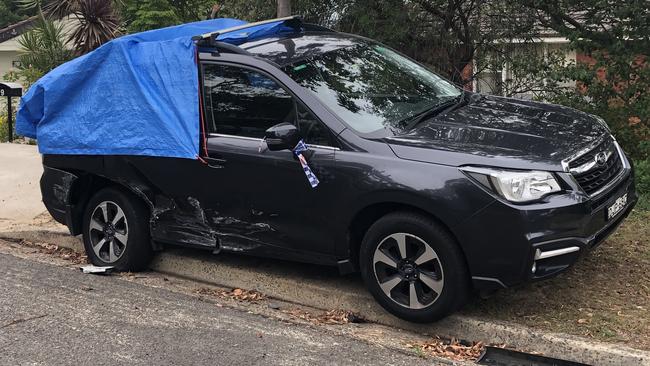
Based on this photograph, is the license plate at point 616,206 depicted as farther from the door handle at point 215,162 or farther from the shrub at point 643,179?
the door handle at point 215,162

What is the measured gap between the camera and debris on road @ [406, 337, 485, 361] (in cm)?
412

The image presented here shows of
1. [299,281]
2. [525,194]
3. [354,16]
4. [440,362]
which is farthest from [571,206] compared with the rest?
[354,16]

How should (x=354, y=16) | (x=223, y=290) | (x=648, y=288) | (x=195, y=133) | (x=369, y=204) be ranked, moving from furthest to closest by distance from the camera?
(x=354, y=16)
(x=223, y=290)
(x=195, y=133)
(x=648, y=288)
(x=369, y=204)

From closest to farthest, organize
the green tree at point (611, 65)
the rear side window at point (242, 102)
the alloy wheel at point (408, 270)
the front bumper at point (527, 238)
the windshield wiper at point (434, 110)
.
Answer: the front bumper at point (527, 238), the alloy wheel at point (408, 270), the windshield wiper at point (434, 110), the rear side window at point (242, 102), the green tree at point (611, 65)

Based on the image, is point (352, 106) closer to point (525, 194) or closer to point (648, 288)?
point (525, 194)

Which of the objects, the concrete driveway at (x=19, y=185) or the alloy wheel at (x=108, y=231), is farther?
the concrete driveway at (x=19, y=185)

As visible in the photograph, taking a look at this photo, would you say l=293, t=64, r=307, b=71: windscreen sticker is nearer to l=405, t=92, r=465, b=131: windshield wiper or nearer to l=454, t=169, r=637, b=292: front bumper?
l=405, t=92, r=465, b=131: windshield wiper

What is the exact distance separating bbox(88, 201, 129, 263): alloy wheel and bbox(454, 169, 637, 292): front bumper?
2.99 meters

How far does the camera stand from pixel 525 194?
13.0ft

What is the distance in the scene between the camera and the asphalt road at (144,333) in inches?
161

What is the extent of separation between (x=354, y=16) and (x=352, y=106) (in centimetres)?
497

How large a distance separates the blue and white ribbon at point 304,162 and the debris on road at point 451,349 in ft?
3.98

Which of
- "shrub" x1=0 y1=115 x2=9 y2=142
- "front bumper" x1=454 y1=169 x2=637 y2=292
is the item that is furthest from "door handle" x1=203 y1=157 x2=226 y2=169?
"shrub" x1=0 y1=115 x2=9 y2=142

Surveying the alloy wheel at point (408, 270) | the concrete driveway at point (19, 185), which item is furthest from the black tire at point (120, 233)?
the alloy wheel at point (408, 270)
